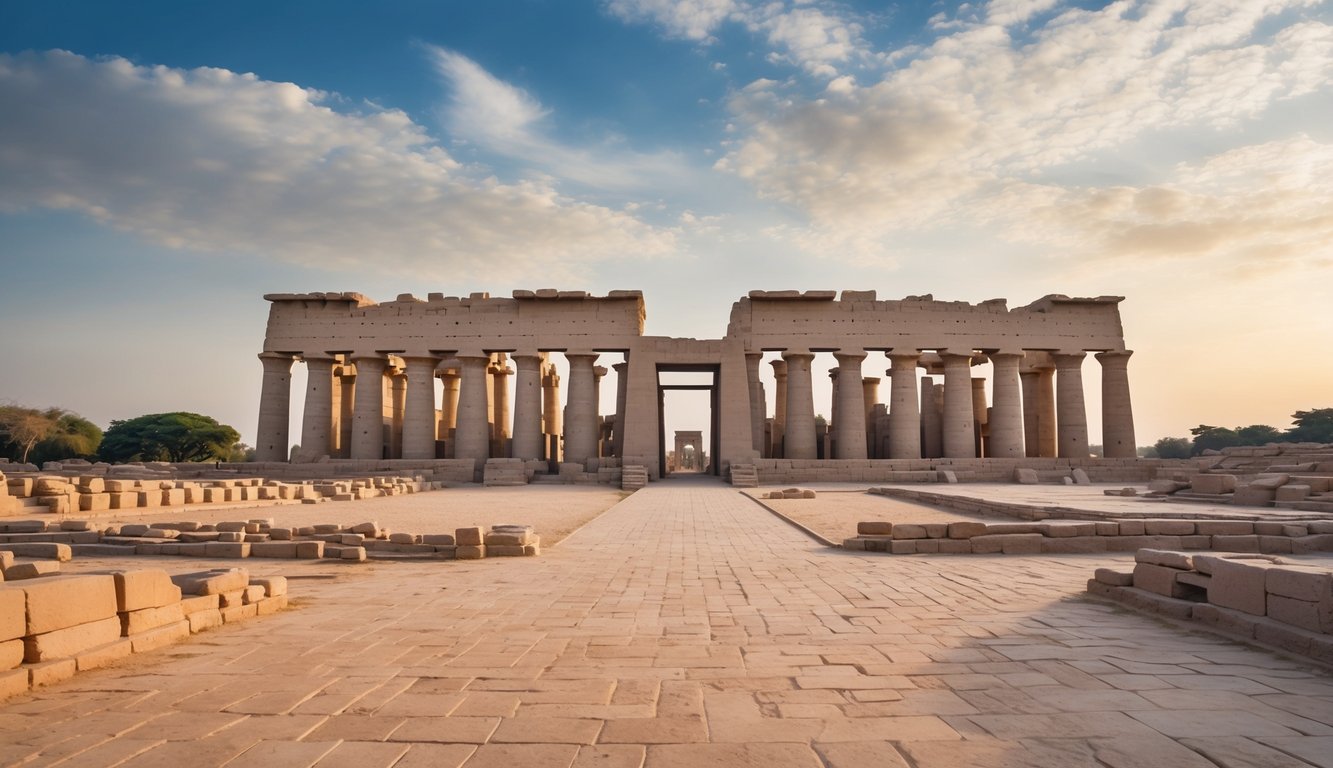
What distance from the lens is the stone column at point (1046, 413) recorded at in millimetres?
37625

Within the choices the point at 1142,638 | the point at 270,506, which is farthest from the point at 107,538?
the point at 1142,638

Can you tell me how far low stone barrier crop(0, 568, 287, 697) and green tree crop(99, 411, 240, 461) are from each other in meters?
55.7

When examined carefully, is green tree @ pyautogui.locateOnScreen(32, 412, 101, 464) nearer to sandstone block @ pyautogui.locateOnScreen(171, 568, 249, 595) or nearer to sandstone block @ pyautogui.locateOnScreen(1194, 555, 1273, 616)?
sandstone block @ pyautogui.locateOnScreen(171, 568, 249, 595)

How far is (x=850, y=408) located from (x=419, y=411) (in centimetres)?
1893

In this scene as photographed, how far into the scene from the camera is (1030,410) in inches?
1528

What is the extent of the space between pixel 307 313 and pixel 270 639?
3209 cm

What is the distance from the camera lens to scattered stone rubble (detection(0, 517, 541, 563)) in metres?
10.6

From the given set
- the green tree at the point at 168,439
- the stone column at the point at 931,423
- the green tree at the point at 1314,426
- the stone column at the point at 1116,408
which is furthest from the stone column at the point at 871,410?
the green tree at the point at 168,439

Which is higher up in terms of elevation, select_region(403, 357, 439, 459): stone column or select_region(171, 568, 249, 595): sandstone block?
select_region(403, 357, 439, 459): stone column

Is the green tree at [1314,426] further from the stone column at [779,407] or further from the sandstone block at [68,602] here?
the sandstone block at [68,602]

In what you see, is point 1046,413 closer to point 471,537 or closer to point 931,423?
point 931,423

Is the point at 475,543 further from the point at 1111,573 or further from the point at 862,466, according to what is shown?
the point at 862,466

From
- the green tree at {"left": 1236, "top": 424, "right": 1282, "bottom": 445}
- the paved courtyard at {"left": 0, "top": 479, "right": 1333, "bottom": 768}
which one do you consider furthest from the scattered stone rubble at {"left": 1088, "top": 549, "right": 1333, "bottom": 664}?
the green tree at {"left": 1236, "top": 424, "right": 1282, "bottom": 445}

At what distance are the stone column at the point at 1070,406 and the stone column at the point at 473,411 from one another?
1015 inches
